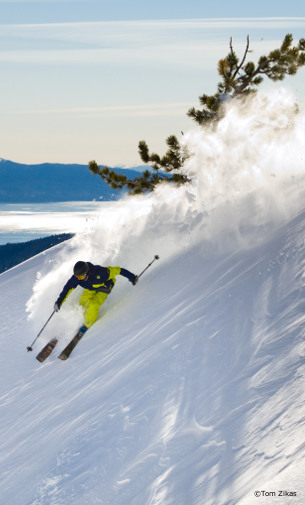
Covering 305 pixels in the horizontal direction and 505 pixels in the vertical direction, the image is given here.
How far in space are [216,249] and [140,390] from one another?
4508 mm

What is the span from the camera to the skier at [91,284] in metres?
9.84

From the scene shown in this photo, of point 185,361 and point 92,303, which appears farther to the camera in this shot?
point 92,303

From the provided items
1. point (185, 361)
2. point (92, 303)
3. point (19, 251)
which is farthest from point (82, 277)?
point (19, 251)

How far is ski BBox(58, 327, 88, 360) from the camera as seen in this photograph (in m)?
10.0

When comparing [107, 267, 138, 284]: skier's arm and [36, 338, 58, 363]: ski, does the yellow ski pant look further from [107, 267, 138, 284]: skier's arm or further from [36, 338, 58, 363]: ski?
[36, 338, 58, 363]: ski

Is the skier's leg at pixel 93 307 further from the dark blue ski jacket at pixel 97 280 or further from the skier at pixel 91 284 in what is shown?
the dark blue ski jacket at pixel 97 280

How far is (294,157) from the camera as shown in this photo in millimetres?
13312

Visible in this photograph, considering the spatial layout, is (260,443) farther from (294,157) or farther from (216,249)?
(294,157)

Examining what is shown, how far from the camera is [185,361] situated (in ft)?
23.6

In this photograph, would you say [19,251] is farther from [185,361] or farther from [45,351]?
[185,361]

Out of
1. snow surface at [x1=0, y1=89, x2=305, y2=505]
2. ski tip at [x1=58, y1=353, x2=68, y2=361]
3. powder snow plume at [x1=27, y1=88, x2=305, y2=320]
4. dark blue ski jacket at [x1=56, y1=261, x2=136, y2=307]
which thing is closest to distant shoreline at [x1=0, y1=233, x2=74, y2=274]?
Result: powder snow plume at [x1=27, y1=88, x2=305, y2=320]

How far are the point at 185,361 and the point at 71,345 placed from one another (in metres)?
3.51

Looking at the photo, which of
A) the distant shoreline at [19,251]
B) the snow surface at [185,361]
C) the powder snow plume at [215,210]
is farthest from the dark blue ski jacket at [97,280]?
the distant shoreline at [19,251]

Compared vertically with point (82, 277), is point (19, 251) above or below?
below
